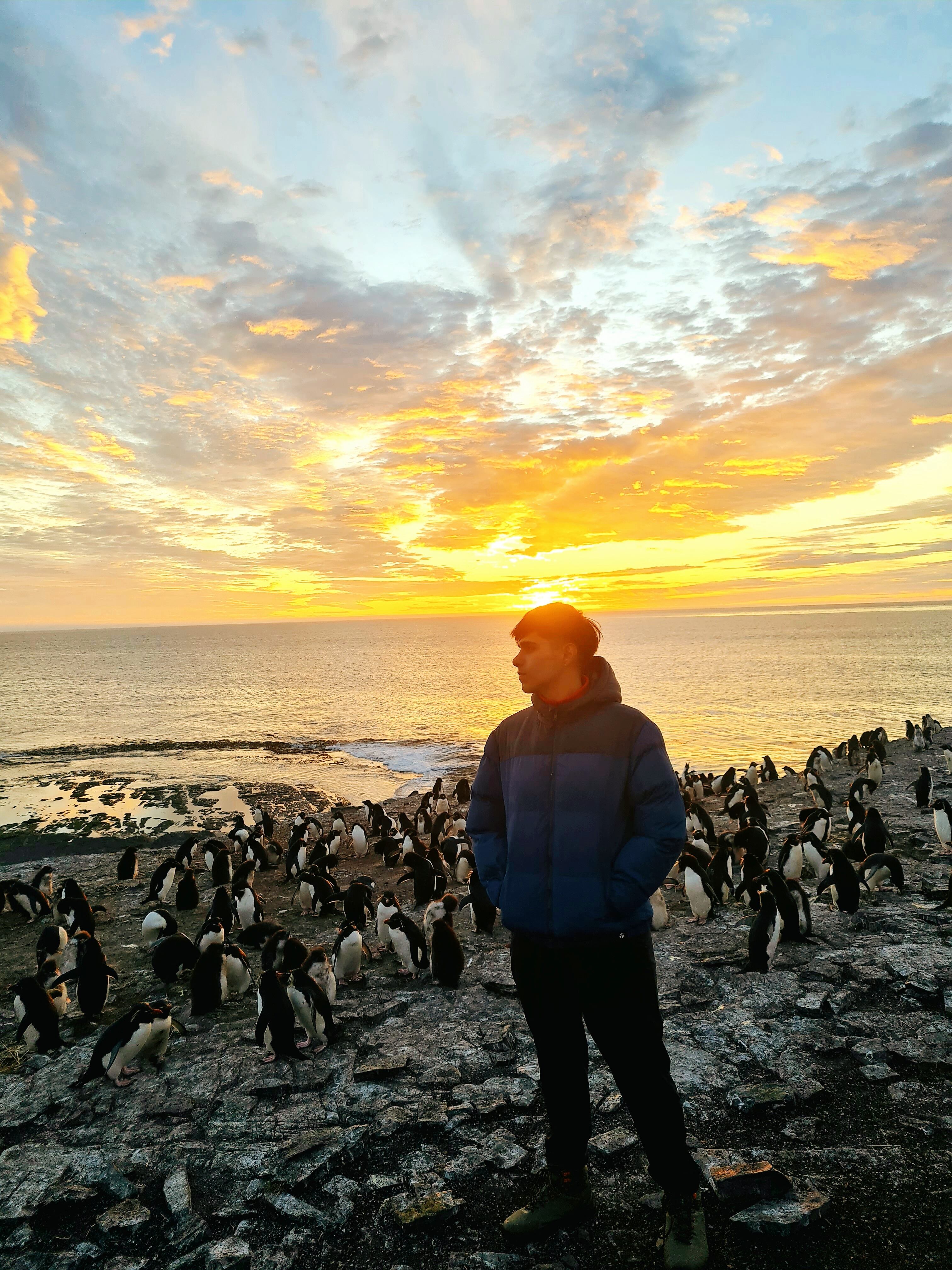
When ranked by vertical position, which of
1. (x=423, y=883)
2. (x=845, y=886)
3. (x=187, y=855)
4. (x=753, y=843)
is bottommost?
(x=187, y=855)

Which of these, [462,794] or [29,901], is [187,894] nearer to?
[29,901]

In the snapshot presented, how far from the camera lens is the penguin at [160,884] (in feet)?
46.5

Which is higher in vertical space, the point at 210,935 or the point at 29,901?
the point at 210,935

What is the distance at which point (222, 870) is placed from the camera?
15398 mm

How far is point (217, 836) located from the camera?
2236 centimetres

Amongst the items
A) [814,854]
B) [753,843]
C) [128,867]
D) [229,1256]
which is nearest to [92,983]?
[229,1256]

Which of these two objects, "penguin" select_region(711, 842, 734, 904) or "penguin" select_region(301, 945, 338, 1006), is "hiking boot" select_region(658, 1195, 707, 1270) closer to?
"penguin" select_region(301, 945, 338, 1006)

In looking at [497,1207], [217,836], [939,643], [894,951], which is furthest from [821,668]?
[497,1207]

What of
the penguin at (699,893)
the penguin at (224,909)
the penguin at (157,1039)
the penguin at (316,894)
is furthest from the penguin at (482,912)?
the penguin at (157,1039)

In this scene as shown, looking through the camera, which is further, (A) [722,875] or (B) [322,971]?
(A) [722,875]

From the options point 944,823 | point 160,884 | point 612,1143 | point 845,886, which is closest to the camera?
point 612,1143

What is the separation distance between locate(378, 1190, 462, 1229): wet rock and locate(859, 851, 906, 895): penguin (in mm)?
8827

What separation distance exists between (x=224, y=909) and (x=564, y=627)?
10.7 metres

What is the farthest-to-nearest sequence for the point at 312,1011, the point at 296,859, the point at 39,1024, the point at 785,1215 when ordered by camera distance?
the point at 296,859
the point at 39,1024
the point at 312,1011
the point at 785,1215
